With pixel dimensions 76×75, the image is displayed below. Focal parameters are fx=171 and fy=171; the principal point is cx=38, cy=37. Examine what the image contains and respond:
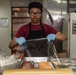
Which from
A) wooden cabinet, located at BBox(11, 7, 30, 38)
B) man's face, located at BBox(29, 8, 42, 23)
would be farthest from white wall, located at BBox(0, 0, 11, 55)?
man's face, located at BBox(29, 8, 42, 23)

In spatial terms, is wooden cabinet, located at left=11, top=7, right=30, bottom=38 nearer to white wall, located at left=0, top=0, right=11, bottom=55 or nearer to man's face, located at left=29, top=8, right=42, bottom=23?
white wall, located at left=0, top=0, right=11, bottom=55

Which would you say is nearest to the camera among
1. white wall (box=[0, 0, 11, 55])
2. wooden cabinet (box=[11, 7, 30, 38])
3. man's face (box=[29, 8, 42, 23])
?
man's face (box=[29, 8, 42, 23])

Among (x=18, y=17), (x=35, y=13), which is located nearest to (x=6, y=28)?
(x=18, y=17)

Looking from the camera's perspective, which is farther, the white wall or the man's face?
the white wall

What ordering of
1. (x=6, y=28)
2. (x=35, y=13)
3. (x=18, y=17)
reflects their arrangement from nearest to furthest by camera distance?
(x=35, y=13)
(x=6, y=28)
(x=18, y=17)

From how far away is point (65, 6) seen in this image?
552 centimetres

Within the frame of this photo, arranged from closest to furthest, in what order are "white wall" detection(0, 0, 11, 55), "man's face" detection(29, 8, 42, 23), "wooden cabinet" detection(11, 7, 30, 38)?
"man's face" detection(29, 8, 42, 23), "white wall" detection(0, 0, 11, 55), "wooden cabinet" detection(11, 7, 30, 38)

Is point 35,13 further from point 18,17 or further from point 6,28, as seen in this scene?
point 18,17

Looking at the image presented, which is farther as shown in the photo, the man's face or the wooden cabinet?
the wooden cabinet

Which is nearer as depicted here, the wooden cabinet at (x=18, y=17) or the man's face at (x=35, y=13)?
the man's face at (x=35, y=13)

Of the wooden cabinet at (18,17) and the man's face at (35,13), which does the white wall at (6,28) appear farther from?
the man's face at (35,13)

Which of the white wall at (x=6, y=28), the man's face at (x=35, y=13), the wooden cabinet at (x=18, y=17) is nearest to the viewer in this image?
the man's face at (x=35, y=13)

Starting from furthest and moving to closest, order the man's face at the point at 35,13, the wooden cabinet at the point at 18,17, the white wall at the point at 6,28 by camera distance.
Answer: the wooden cabinet at the point at 18,17 < the white wall at the point at 6,28 < the man's face at the point at 35,13

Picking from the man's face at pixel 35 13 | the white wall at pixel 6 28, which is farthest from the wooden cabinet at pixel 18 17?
the man's face at pixel 35 13
